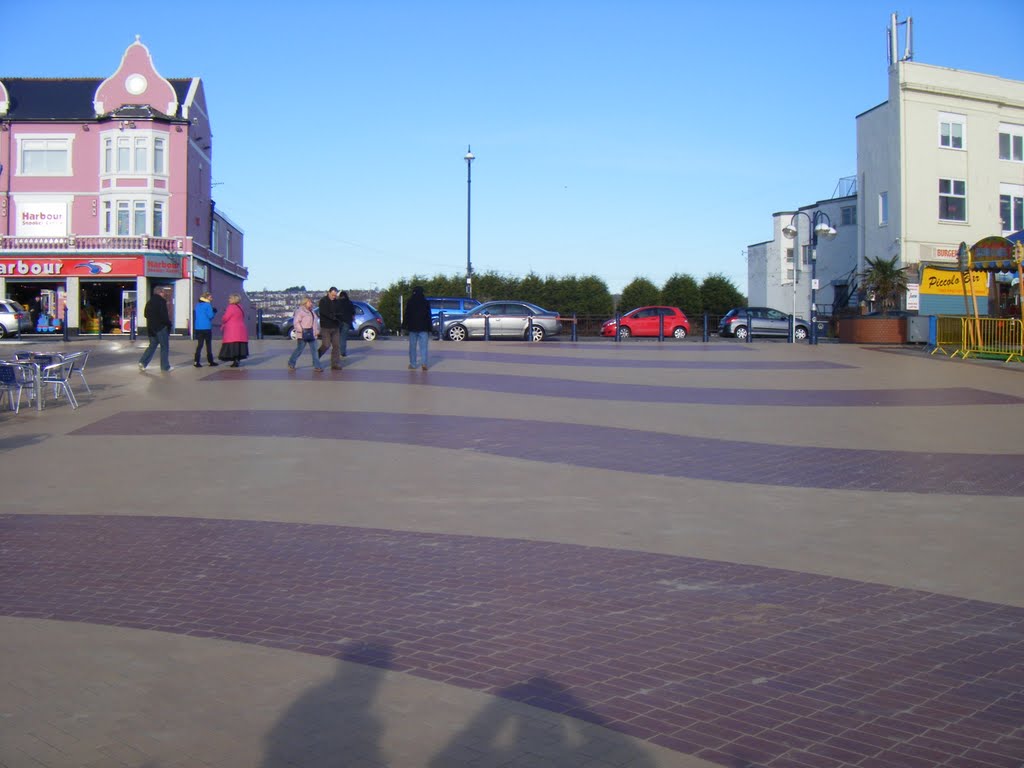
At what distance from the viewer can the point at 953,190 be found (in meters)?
39.5

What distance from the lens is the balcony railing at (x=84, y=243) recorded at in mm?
47875

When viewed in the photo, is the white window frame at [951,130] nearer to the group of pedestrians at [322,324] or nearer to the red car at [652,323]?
the red car at [652,323]

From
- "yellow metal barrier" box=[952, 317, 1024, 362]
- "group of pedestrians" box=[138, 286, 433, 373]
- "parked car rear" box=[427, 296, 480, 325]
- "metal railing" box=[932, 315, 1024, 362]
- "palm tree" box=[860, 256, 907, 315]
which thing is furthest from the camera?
"parked car rear" box=[427, 296, 480, 325]

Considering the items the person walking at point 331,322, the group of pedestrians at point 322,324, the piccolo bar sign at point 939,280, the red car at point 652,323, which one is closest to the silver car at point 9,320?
the group of pedestrians at point 322,324

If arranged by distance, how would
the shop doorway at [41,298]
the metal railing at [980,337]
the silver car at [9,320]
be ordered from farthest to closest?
1. the shop doorway at [41,298]
2. the silver car at [9,320]
3. the metal railing at [980,337]

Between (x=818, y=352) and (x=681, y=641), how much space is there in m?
25.6

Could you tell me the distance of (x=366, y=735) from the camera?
4.02 metres

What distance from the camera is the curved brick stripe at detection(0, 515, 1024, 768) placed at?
4.21 metres

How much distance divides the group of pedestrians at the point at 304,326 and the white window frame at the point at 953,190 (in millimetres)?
26133

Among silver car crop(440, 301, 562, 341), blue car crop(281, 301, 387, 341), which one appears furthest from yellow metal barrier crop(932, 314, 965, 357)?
blue car crop(281, 301, 387, 341)

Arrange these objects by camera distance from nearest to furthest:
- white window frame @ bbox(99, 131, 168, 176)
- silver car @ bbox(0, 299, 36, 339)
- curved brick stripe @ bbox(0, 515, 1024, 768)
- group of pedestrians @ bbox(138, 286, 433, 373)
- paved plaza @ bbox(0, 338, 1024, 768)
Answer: paved plaza @ bbox(0, 338, 1024, 768)
curved brick stripe @ bbox(0, 515, 1024, 768)
group of pedestrians @ bbox(138, 286, 433, 373)
silver car @ bbox(0, 299, 36, 339)
white window frame @ bbox(99, 131, 168, 176)

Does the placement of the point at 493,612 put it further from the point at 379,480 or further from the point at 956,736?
the point at 379,480

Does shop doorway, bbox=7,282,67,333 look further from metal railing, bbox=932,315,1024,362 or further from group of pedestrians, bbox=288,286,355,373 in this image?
metal railing, bbox=932,315,1024,362

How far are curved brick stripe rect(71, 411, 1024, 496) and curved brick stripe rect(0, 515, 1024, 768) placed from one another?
3.58 metres
